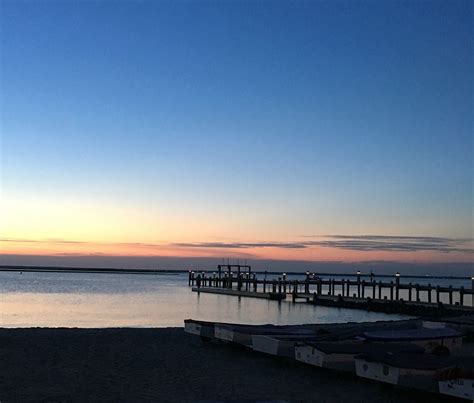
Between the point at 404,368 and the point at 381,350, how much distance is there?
7.63 ft

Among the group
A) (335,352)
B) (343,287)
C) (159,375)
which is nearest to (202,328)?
(159,375)

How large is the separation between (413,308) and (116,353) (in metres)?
29.6

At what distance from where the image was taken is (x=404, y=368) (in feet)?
37.6

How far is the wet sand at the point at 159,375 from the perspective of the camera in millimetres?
11562

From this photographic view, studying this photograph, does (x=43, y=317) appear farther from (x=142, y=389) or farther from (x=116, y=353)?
(x=142, y=389)

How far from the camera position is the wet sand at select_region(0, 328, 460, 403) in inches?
455

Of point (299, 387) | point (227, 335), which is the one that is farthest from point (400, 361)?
point (227, 335)

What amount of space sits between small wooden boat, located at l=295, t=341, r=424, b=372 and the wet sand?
306 millimetres

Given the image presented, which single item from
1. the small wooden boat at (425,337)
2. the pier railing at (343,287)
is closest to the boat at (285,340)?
the small wooden boat at (425,337)

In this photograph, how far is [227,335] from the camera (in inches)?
672

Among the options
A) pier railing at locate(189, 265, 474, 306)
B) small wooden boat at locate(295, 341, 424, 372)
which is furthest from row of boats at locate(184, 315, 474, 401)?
pier railing at locate(189, 265, 474, 306)

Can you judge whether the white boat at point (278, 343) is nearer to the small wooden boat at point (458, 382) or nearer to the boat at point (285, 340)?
the boat at point (285, 340)

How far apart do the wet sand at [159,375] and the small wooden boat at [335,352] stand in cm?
31

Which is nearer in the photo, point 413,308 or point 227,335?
point 227,335
